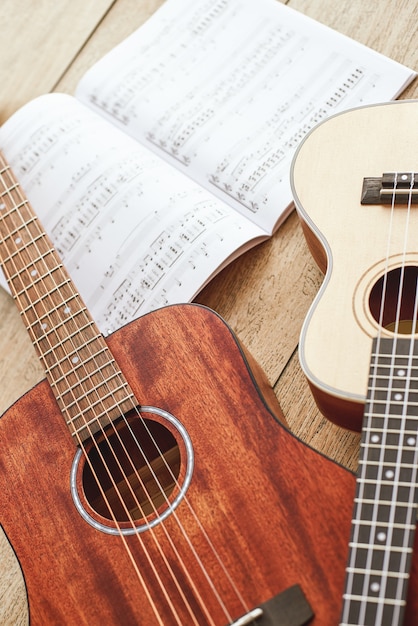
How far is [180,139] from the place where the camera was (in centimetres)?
125

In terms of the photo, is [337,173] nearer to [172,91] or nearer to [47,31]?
[172,91]

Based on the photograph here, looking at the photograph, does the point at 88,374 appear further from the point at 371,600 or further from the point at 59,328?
the point at 371,600

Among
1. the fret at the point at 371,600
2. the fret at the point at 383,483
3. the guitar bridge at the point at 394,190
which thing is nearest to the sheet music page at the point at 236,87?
the guitar bridge at the point at 394,190

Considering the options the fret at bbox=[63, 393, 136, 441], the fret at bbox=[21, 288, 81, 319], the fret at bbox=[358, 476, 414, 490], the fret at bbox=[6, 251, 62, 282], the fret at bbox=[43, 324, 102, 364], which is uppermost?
the fret at bbox=[6, 251, 62, 282]

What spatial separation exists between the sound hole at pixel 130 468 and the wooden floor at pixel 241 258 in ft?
0.71

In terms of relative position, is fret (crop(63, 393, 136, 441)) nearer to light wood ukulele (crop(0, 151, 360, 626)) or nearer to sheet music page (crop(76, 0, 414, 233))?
light wood ukulele (crop(0, 151, 360, 626))

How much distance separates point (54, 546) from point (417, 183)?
0.66 m

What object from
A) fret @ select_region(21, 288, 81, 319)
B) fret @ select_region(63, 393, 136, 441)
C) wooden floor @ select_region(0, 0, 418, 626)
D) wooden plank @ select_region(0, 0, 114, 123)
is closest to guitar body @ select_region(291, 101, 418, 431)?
A: wooden floor @ select_region(0, 0, 418, 626)

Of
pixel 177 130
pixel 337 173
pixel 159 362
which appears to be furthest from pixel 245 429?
pixel 177 130

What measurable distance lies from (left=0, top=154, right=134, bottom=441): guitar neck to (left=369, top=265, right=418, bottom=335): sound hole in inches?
13.8

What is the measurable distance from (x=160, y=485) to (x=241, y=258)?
0.45 m

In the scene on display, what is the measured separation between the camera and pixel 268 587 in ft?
2.27

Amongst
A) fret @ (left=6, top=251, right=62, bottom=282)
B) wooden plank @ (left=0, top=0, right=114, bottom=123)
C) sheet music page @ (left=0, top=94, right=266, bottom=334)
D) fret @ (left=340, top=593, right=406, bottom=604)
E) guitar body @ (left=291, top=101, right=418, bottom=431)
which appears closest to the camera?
fret @ (left=340, top=593, right=406, bottom=604)

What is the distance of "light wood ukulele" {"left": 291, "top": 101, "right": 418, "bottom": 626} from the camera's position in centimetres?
65
